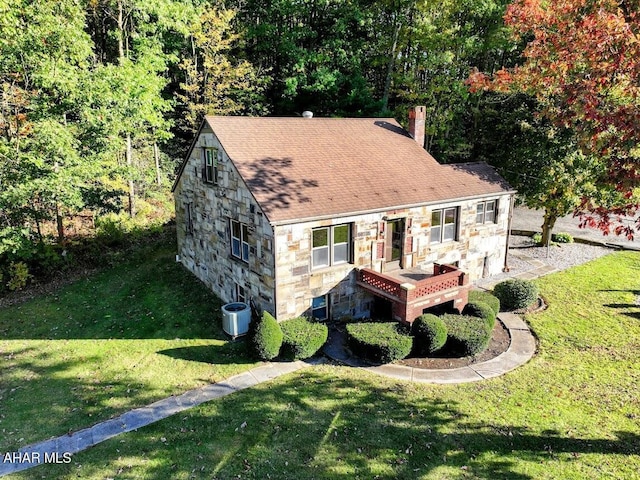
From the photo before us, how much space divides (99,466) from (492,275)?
18.1 meters

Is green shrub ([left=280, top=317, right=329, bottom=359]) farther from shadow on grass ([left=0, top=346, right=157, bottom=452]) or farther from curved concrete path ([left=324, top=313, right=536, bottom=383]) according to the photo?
shadow on grass ([left=0, top=346, right=157, bottom=452])

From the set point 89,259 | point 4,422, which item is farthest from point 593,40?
point 89,259

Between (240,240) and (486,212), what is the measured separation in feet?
38.6

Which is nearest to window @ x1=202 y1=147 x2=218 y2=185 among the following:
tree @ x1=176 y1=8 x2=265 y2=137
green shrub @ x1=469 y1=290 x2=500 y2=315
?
green shrub @ x1=469 y1=290 x2=500 y2=315

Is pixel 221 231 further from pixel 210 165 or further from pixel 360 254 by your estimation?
pixel 360 254

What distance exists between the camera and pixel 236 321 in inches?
567

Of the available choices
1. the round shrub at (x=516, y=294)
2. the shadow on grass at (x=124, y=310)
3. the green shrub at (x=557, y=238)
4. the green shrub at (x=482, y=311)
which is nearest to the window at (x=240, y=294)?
the shadow on grass at (x=124, y=310)

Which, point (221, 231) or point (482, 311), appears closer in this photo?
point (482, 311)

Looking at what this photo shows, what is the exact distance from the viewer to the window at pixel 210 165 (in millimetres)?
16312

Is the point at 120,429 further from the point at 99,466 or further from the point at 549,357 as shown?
the point at 549,357

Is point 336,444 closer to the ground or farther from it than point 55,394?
farther from it

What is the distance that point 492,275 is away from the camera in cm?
2078

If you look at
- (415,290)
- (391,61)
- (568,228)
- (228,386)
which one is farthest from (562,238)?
(228,386)

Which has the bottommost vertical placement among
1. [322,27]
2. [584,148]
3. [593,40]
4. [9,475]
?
[9,475]
